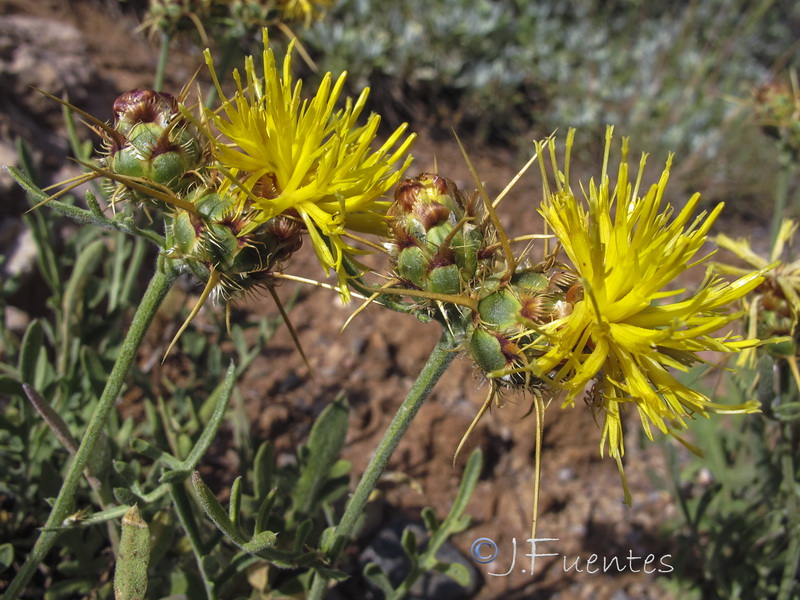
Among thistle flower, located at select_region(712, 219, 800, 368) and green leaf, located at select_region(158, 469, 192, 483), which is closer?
green leaf, located at select_region(158, 469, 192, 483)

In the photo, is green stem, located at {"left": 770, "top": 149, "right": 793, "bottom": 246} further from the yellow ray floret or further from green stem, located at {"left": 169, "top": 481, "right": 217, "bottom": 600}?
green stem, located at {"left": 169, "top": 481, "right": 217, "bottom": 600}

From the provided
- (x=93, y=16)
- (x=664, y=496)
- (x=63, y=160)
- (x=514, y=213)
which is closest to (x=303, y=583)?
(x=664, y=496)

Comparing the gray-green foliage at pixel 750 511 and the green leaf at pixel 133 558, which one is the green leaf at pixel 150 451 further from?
the gray-green foliage at pixel 750 511

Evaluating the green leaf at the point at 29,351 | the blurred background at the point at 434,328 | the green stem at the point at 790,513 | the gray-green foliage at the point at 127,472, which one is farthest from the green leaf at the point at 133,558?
the green stem at the point at 790,513

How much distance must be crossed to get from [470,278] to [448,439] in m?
2.06

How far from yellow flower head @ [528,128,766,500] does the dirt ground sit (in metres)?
1.36

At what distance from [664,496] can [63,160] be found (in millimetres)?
3915

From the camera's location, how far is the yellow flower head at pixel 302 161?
5.21 feet

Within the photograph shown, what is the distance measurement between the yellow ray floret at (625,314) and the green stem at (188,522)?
3.45ft

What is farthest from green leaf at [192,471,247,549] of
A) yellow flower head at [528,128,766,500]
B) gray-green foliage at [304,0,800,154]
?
gray-green foliage at [304,0,800,154]

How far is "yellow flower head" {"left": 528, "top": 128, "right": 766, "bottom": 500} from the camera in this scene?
58.1 inches

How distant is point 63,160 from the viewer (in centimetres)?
393

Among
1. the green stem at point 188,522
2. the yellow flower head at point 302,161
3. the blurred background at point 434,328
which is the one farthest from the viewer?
the blurred background at point 434,328

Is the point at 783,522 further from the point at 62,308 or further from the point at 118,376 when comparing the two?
the point at 62,308
